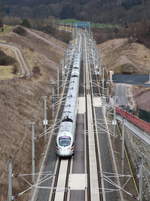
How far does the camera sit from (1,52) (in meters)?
89.7

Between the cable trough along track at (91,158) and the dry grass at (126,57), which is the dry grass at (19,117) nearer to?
the cable trough along track at (91,158)

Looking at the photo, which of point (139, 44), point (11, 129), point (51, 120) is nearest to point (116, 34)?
point (139, 44)

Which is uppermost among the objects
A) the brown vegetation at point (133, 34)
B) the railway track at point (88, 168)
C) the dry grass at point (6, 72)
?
the brown vegetation at point (133, 34)

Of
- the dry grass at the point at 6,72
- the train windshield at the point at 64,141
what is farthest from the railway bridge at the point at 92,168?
the dry grass at the point at 6,72

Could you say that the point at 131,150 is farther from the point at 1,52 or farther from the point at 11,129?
Result: the point at 1,52

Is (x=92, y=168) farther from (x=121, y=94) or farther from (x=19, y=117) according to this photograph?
(x=121, y=94)

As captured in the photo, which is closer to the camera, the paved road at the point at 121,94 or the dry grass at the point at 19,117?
the dry grass at the point at 19,117

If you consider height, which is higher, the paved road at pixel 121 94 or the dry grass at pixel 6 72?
→ the dry grass at pixel 6 72

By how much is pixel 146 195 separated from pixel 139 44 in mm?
110217

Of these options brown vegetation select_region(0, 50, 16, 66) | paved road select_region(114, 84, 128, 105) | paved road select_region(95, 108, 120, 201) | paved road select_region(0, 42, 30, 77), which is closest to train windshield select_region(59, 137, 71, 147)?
paved road select_region(95, 108, 120, 201)

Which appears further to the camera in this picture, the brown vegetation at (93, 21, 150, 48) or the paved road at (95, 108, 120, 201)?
the brown vegetation at (93, 21, 150, 48)

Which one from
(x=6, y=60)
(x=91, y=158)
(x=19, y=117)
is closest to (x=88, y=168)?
(x=91, y=158)

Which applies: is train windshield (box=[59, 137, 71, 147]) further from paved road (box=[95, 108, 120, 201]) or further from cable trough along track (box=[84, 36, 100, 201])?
paved road (box=[95, 108, 120, 201])

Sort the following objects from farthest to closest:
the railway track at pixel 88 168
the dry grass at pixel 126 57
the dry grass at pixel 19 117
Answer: the dry grass at pixel 126 57
the dry grass at pixel 19 117
the railway track at pixel 88 168
